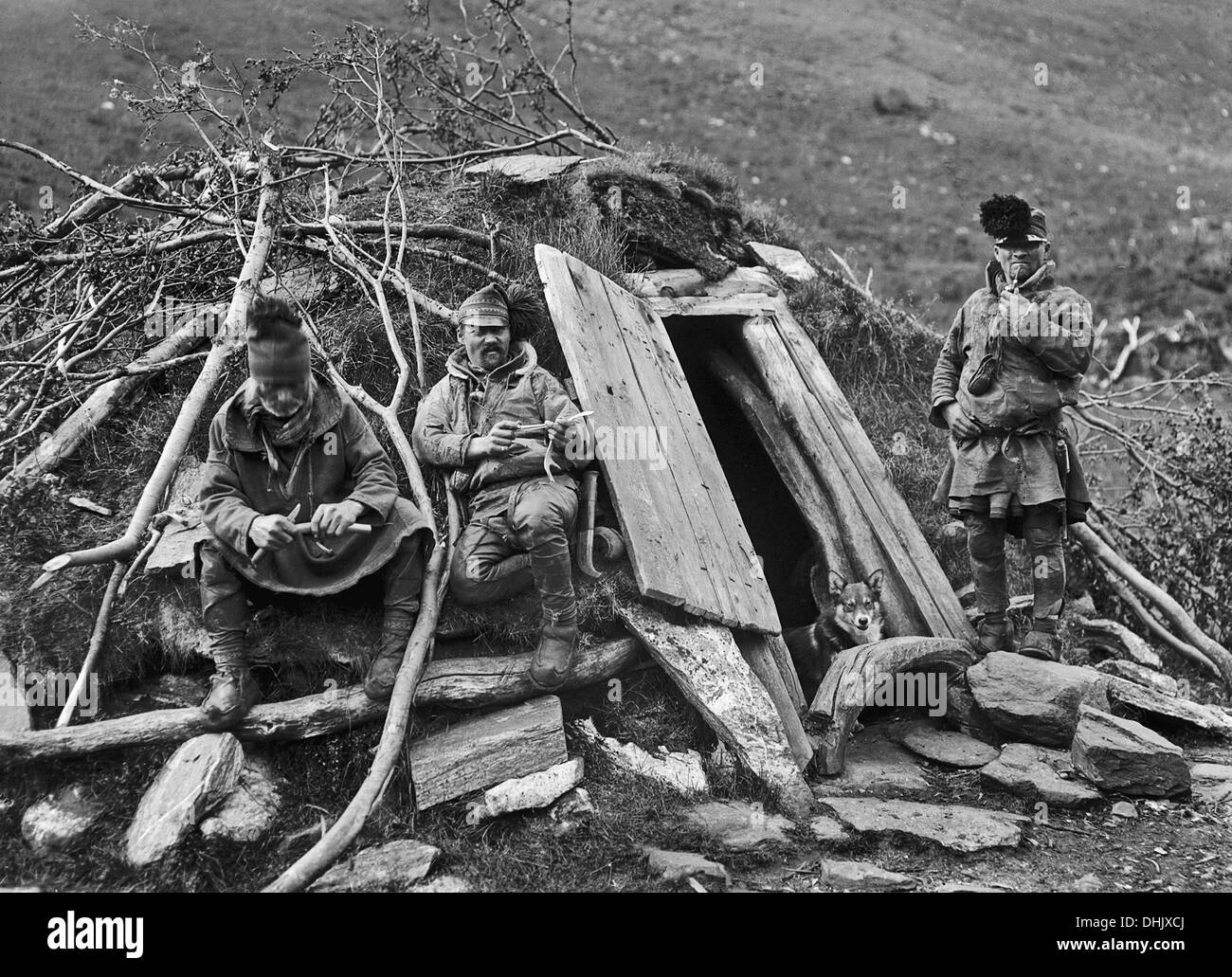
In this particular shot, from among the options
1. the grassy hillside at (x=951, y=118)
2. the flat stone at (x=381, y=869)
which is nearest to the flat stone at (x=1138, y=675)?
the flat stone at (x=381, y=869)

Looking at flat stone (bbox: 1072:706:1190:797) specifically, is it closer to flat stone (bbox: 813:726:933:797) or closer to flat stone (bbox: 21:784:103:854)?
flat stone (bbox: 813:726:933:797)

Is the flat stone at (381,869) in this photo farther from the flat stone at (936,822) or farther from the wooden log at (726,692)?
the flat stone at (936,822)

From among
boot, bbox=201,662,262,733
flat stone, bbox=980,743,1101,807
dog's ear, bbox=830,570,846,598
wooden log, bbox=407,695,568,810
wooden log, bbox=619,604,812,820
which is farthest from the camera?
dog's ear, bbox=830,570,846,598

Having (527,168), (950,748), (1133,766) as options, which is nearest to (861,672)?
(950,748)

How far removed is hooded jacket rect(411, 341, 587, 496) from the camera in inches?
176

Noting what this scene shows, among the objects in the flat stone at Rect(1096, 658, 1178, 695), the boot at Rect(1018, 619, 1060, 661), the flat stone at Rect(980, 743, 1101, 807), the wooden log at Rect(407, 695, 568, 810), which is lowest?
the flat stone at Rect(1096, 658, 1178, 695)

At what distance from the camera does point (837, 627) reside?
19.1 ft

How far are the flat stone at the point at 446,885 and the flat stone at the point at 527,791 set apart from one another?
0.35 meters

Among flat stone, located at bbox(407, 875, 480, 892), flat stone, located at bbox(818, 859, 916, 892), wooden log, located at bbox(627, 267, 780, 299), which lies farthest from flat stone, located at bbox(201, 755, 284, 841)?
wooden log, located at bbox(627, 267, 780, 299)

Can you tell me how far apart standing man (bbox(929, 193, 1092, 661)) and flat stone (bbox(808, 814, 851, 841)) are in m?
2.02

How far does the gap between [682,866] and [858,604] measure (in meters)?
2.62

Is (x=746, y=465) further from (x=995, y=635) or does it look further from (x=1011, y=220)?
(x=1011, y=220)
